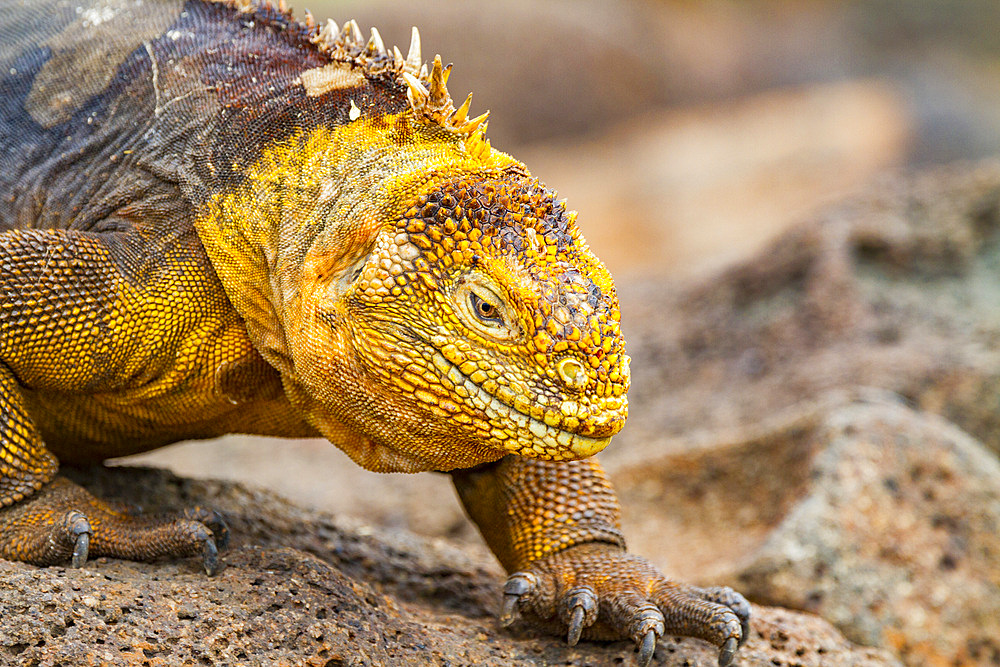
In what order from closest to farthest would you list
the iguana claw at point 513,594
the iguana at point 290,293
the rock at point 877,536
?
the iguana at point 290,293 < the iguana claw at point 513,594 < the rock at point 877,536

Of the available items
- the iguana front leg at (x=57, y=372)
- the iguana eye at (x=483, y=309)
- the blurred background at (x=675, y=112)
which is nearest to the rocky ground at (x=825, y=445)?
the iguana front leg at (x=57, y=372)

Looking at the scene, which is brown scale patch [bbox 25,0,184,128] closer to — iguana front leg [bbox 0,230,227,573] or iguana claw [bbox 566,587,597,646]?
iguana front leg [bbox 0,230,227,573]

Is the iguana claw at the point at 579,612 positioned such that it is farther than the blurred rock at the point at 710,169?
No

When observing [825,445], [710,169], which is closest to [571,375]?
[825,445]

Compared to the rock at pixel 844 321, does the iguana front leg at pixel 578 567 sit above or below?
below

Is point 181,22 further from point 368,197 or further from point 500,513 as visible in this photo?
point 500,513

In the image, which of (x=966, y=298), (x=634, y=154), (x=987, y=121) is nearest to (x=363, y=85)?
(x=966, y=298)

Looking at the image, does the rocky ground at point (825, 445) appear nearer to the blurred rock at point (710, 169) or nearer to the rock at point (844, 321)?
the rock at point (844, 321)
